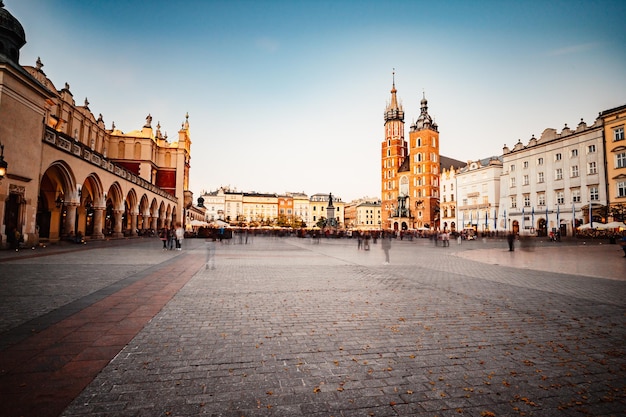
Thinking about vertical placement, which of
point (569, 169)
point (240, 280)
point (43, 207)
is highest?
point (569, 169)

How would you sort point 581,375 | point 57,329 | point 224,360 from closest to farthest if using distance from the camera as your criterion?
1. point 581,375
2. point 224,360
3. point 57,329

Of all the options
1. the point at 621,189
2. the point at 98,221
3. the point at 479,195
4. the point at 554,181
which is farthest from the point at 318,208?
the point at 98,221

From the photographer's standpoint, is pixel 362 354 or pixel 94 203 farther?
pixel 94 203

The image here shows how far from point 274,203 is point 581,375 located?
131266 millimetres

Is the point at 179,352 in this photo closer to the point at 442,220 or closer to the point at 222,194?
the point at 442,220

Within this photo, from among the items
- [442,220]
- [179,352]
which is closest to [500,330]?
[179,352]

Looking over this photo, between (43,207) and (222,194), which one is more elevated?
(222,194)

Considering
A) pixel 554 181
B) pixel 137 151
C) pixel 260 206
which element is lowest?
pixel 554 181

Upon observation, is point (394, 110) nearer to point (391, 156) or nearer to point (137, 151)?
point (391, 156)

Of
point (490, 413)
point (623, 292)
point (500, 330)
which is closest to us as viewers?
point (490, 413)

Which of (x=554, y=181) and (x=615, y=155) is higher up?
(x=615, y=155)

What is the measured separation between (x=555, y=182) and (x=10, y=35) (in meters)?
61.2

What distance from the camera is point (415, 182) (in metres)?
82.4

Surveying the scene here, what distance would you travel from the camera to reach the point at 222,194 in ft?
422
